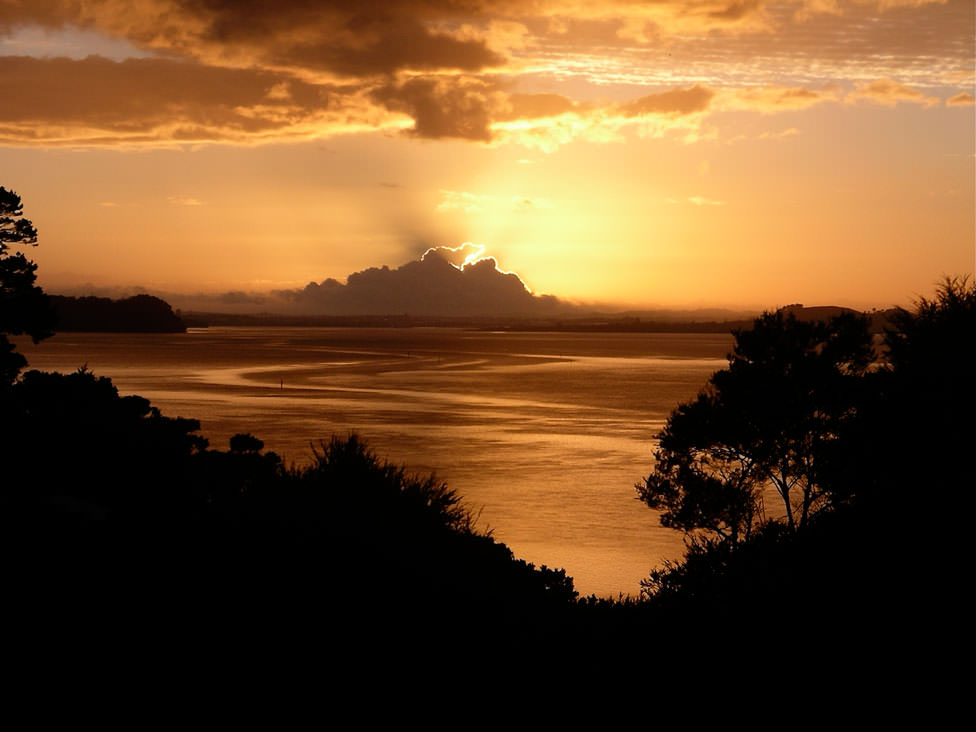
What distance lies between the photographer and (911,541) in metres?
16.1

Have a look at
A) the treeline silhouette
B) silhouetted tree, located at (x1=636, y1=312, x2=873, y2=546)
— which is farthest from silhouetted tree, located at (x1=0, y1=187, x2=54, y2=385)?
silhouetted tree, located at (x1=636, y1=312, x2=873, y2=546)

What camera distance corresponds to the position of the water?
135ft

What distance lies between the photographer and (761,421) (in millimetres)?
32562

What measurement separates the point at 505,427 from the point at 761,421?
41.6 meters

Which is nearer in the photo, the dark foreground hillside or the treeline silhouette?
the dark foreground hillside

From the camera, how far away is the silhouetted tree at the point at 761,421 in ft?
105

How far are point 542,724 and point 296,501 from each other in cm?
697

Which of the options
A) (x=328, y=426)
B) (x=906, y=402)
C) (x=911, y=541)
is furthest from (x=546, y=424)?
(x=911, y=541)

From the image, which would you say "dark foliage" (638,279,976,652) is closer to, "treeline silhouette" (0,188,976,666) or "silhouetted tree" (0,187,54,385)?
"treeline silhouette" (0,188,976,666)

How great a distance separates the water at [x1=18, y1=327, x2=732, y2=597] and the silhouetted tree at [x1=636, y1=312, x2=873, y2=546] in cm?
432

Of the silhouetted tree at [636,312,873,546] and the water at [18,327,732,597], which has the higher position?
the silhouetted tree at [636,312,873,546]

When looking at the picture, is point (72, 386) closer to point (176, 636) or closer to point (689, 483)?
point (689, 483)

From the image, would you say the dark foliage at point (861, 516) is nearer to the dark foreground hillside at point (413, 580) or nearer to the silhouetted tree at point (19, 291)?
the dark foreground hillside at point (413, 580)

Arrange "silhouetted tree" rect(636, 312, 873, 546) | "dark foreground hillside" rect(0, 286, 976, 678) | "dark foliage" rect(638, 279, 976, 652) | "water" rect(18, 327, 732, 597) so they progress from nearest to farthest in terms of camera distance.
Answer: "dark foreground hillside" rect(0, 286, 976, 678)
"dark foliage" rect(638, 279, 976, 652)
"silhouetted tree" rect(636, 312, 873, 546)
"water" rect(18, 327, 732, 597)
